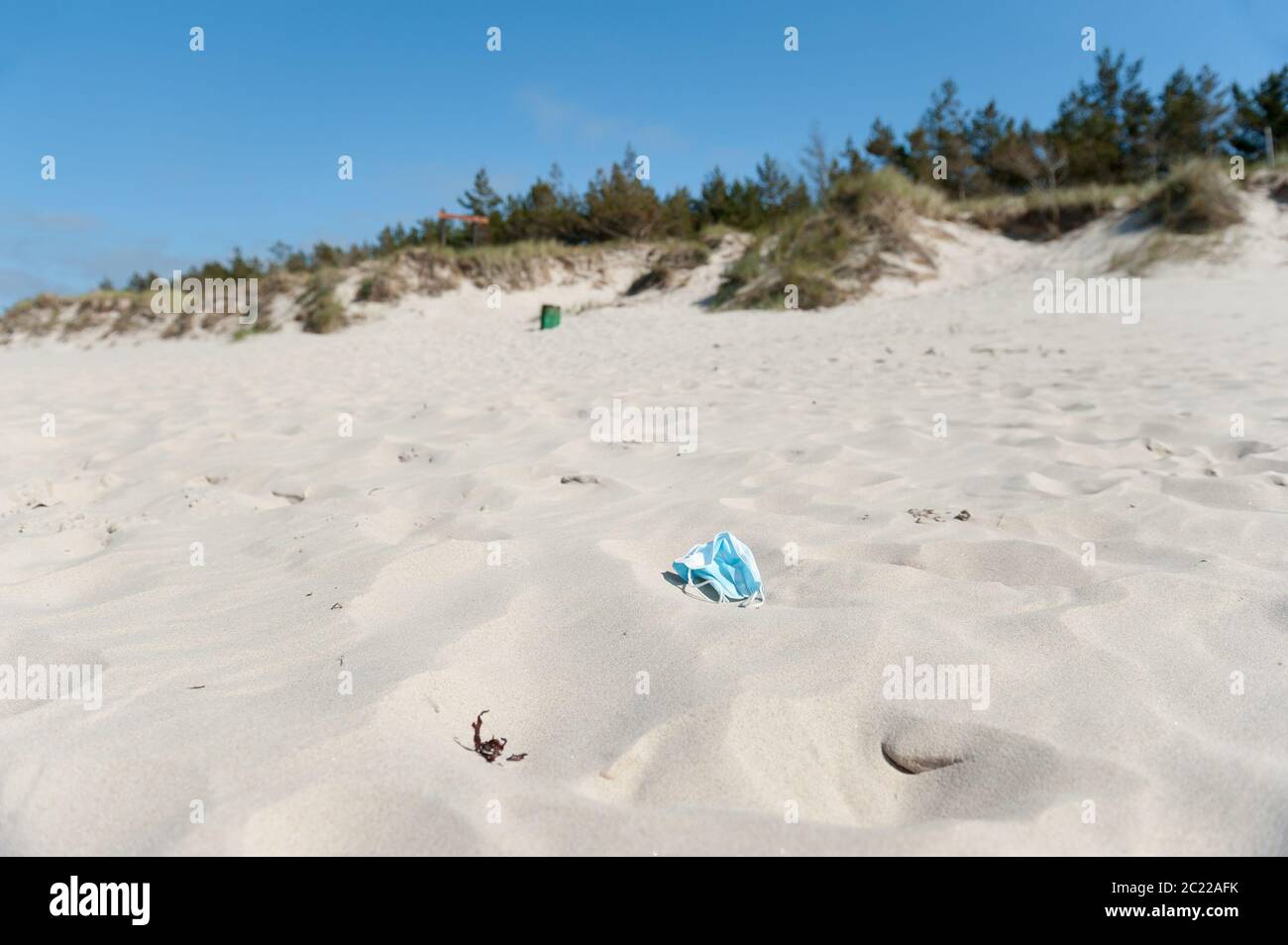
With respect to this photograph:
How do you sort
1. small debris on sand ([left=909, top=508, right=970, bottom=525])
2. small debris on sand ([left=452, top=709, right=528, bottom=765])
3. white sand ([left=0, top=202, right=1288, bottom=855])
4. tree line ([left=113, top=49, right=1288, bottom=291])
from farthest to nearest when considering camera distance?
1. tree line ([left=113, top=49, right=1288, bottom=291])
2. small debris on sand ([left=909, top=508, right=970, bottom=525])
3. small debris on sand ([left=452, top=709, right=528, bottom=765])
4. white sand ([left=0, top=202, right=1288, bottom=855])

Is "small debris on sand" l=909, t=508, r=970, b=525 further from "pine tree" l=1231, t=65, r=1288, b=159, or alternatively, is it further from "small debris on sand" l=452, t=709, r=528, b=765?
"pine tree" l=1231, t=65, r=1288, b=159

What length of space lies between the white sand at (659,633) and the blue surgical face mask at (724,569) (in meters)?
0.08

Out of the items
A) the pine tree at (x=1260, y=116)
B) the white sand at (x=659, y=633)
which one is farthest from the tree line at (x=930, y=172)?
the white sand at (x=659, y=633)

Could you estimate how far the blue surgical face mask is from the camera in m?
2.03

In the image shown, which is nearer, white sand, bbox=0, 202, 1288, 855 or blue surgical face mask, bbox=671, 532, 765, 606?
white sand, bbox=0, 202, 1288, 855

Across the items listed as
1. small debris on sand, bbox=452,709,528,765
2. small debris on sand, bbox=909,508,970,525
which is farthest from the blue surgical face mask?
Result: small debris on sand, bbox=452,709,528,765

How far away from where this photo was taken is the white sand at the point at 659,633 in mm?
1196

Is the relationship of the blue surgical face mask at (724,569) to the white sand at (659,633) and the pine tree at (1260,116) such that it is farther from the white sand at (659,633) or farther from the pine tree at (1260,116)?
the pine tree at (1260,116)

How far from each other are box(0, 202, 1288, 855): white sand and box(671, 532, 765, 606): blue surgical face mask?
0.26ft

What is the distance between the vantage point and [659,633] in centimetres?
178

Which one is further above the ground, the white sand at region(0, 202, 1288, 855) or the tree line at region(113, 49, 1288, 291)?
the tree line at region(113, 49, 1288, 291)


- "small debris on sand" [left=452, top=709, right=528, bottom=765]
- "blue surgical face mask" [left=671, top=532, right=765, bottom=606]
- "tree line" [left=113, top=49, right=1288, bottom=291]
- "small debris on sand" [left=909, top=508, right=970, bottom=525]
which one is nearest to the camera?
"small debris on sand" [left=452, top=709, right=528, bottom=765]

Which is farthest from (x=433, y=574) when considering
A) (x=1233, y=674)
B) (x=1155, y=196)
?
(x=1155, y=196)
